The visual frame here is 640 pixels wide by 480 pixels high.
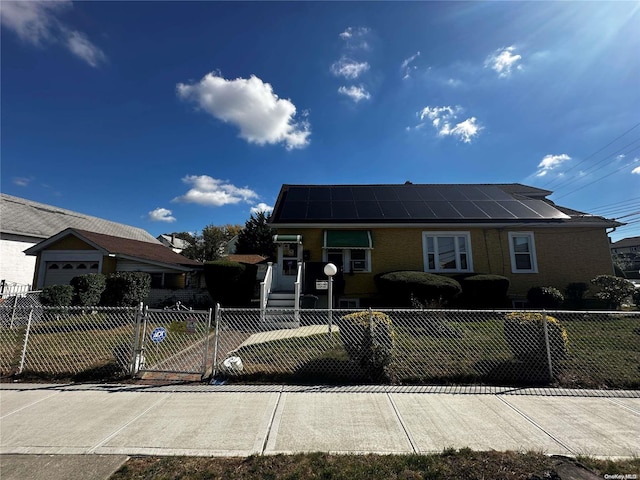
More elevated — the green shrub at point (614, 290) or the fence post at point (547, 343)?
the green shrub at point (614, 290)

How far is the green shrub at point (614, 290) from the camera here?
10609 millimetres

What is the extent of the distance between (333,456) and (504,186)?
2245 cm

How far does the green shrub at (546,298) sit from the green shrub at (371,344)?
28.2 feet

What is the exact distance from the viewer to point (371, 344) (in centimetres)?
527

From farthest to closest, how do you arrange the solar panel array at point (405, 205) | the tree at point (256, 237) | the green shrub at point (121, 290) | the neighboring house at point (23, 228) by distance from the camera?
1. the tree at point (256, 237)
2. the neighboring house at point (23, 228)
3. the solar panel array at point (405, 205)
4. the green shrub at point (121, 290)

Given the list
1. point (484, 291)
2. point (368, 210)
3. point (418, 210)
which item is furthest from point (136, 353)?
point (418, 210)

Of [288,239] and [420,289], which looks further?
[288,239]

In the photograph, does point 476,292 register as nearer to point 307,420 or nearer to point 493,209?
point 493,209

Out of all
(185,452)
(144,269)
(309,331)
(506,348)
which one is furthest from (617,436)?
(144,269)

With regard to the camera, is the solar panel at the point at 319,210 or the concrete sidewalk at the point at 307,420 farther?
the solar panel at the point at 319,210

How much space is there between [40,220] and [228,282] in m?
21.8

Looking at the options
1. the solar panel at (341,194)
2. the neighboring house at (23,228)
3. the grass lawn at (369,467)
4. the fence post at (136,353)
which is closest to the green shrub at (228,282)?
the solar panel at (341,194)

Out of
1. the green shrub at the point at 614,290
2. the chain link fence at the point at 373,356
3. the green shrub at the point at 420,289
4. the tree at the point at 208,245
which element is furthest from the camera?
the tree at the point at 208,245

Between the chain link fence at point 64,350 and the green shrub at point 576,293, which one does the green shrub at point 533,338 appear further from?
the green shrub at point 576,293
